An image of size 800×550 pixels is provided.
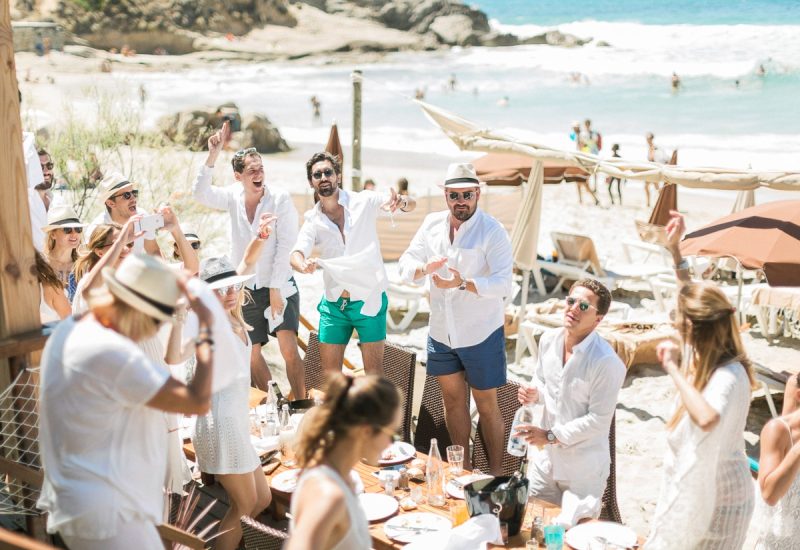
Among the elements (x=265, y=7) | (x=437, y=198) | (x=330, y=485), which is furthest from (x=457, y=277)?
(x=265, y=7)

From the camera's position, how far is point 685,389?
3504 mm

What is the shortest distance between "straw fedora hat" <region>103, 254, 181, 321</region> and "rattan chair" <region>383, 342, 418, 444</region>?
10.3ft

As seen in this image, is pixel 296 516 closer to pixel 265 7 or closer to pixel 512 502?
pixel 512 502

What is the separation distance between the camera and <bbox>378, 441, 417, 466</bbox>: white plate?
4711 mm

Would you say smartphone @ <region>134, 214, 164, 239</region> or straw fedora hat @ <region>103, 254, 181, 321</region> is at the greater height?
straw fedora hat @ <region>103, 254, 181, 321</region>

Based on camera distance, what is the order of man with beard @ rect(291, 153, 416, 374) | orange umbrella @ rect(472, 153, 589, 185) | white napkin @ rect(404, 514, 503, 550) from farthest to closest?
orange umbrella @ rect(472, 153, 589, 185) → man with beard @ rect(291, 153, 416, 374) → white napkin @ rect(404, 514, 503, 550)

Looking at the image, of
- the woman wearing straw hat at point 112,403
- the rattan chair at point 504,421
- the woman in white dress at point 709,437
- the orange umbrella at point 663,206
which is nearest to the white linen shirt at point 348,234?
the rattan chair at point 504,421

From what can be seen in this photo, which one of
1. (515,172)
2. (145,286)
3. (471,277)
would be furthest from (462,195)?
(515,172)

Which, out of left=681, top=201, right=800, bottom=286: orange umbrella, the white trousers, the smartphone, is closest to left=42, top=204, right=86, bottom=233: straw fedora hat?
the smartphone

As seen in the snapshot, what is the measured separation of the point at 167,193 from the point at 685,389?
8829 mm

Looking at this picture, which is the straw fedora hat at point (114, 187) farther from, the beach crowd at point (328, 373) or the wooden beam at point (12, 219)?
the wooden beam at point (12, 219)

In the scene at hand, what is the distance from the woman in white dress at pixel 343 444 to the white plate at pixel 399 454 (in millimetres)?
1964

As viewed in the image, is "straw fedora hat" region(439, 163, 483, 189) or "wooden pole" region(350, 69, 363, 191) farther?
"wooden pole" region(350, 69, 363, 191)

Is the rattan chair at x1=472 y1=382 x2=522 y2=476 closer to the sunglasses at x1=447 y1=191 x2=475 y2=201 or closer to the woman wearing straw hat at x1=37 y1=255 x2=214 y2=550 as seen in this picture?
the sunglasses at x1=447 y1=191 x2=475 y2=201
